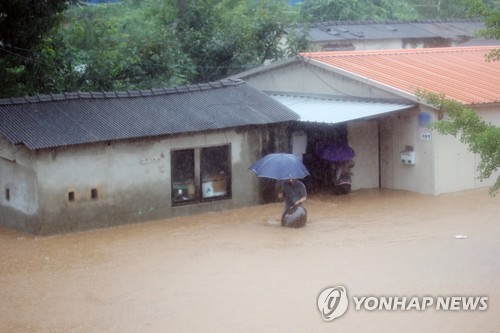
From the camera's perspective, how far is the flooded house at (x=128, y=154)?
19.2 metres

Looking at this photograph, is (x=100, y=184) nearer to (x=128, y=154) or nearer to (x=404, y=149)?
(x=128, y=154)

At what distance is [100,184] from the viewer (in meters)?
19.9

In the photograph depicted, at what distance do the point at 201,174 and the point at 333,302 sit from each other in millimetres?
8912

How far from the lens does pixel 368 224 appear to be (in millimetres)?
19734

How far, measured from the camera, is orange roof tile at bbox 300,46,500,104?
2370cm

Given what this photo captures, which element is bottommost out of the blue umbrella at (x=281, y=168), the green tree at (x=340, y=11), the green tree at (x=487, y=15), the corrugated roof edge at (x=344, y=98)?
the blue umbrella at (x=281, y=168)

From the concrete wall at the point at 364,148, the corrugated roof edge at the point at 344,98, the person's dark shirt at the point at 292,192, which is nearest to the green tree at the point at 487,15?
the person's dark shirt at the point at 292,192

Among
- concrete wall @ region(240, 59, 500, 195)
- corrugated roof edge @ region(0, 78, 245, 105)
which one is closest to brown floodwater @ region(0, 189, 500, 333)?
concrete wall @ region(240, 59, 500, 195)

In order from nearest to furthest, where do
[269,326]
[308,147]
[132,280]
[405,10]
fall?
[269,326]
[132,280]
[308,147]
[405,10]

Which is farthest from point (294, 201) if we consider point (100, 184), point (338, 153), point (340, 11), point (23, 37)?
point (340, 11)

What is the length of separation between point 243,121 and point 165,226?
3.72 meters

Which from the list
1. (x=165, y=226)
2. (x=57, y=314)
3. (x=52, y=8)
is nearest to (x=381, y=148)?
(x=165, y=226)

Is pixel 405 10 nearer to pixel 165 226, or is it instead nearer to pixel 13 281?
pixel 165 226

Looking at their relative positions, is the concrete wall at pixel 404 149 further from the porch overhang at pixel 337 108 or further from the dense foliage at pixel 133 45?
the dense foliage at pixel 133 45
